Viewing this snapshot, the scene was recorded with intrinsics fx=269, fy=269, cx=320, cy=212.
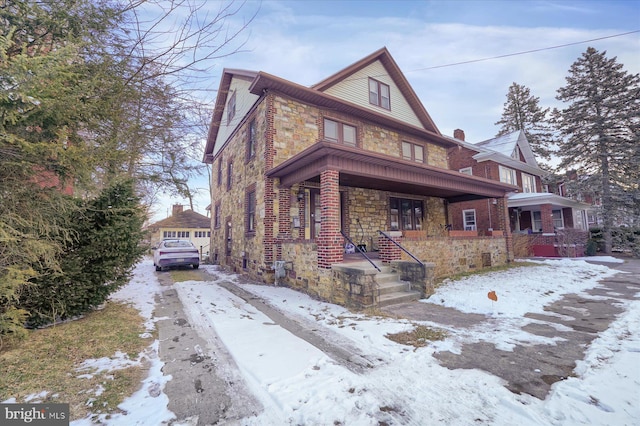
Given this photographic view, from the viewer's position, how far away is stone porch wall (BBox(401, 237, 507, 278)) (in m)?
8.30

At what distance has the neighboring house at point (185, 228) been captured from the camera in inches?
1094

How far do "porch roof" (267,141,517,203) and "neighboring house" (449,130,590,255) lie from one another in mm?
8806

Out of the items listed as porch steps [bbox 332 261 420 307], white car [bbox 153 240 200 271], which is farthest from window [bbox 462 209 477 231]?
white car [bbox 153 240 200 271]

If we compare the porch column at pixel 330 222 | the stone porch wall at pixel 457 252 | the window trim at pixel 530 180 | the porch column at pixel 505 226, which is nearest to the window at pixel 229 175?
the porch column at pixel 330 222

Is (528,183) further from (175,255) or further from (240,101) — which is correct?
(175,255)

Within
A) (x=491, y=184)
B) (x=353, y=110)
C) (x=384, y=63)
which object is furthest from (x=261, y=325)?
(x=384, y=63)

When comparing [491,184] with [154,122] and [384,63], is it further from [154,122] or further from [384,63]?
[154,122]

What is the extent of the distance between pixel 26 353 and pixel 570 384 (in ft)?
20.5

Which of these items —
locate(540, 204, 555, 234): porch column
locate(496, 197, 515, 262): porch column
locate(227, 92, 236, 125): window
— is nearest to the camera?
locate(496, 197, 515, 262): porch column

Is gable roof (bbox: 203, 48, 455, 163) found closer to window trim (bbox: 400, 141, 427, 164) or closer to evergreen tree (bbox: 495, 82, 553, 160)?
window trim (bbox: 400, 141, 427, 164)

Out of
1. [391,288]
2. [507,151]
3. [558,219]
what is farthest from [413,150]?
[558,219]

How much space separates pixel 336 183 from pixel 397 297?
2993mm

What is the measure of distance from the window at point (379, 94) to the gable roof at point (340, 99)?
0.85 meters

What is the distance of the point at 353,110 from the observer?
34.3 feet
